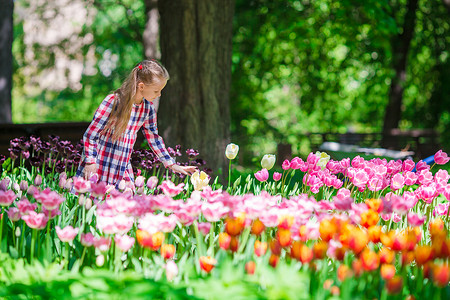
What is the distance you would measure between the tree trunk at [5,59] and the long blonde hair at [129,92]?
443cm

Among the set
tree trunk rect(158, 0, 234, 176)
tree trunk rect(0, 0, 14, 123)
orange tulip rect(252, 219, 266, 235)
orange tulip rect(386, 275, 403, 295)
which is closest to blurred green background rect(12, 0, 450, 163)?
tree trunk rect(158, 0, 234, 176)

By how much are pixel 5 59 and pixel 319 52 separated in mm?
6989

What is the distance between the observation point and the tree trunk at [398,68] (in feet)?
37.4

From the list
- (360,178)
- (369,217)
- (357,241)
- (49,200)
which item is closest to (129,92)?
(49,200)

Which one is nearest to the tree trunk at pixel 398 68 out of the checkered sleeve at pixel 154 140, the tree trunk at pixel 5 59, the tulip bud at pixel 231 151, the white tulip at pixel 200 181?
the tree trunk at pixel 5 59

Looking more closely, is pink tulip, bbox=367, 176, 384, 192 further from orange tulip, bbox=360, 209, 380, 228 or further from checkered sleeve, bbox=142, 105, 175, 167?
checkered sleeve, bbox=142, 105, 175, 167

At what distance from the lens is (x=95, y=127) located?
3.33m

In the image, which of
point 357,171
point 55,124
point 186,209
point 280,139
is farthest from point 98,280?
point 280,139

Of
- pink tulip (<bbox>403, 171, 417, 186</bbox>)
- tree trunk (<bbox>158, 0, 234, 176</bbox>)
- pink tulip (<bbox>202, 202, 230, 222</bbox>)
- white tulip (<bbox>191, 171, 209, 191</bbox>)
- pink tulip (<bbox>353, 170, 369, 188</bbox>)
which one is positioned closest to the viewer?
pink tulip (<bbox>202, 202, 230, 222</bbox>)

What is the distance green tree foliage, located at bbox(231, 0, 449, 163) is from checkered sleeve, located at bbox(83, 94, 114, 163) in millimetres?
4617

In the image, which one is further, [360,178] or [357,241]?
[360,178]

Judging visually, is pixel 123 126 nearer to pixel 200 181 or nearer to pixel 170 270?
A: pixel 200 181

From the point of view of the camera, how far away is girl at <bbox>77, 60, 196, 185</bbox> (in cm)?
330

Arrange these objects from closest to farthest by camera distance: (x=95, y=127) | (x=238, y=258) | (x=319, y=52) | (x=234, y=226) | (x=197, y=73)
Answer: (x=234, y=226), (x=238, y=258), (x=95, y=127), (x=197, y=73), (x=319, y=52)
